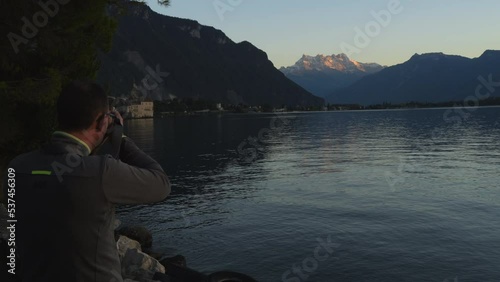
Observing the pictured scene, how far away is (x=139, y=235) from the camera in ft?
67.5

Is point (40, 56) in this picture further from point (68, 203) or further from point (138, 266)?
point (68, 203)

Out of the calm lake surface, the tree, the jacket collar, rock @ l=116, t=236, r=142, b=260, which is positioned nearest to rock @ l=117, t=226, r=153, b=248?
the calm lake surface

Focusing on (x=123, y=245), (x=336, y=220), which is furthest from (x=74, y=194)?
(x=336, y=220)

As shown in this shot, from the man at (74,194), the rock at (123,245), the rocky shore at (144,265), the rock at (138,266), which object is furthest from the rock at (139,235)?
the man at (74,194)

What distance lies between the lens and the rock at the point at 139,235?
20391 millimetres

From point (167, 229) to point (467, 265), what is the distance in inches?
591

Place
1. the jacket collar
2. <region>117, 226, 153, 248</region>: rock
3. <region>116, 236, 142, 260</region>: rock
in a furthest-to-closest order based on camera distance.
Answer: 1. <region>117, 226, 153, 248</region>: rock
2. <region>116, 236, 142, 260</region>: rock
3. the jacket collar

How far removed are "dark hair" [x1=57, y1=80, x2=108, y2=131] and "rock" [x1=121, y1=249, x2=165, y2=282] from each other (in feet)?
33.8

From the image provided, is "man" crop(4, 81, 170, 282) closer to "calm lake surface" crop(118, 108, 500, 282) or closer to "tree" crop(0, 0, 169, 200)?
"tree" crop(0, 0, 169, 200)

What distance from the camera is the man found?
2930 millimetres

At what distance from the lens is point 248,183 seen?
3716cm

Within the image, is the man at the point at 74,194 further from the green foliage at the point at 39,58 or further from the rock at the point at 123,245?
the green foliage at the point at 39,58

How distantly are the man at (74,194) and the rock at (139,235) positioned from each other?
18.0 meters

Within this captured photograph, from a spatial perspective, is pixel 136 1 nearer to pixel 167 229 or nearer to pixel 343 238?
pixel 167 229
